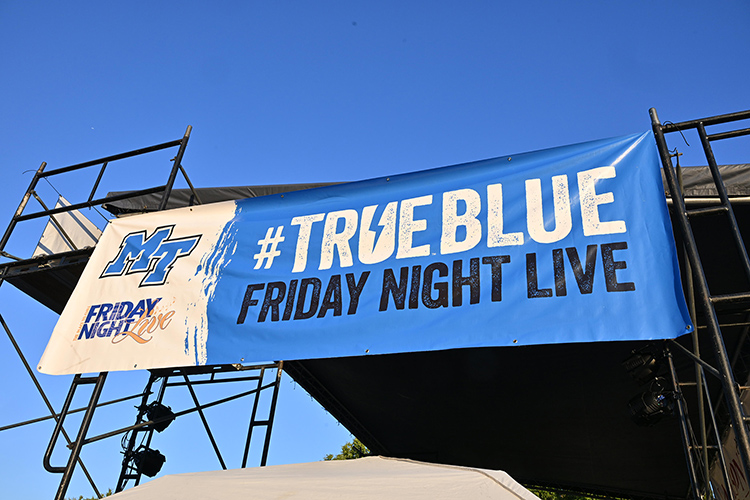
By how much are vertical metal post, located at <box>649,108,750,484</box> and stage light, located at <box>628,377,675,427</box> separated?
4.13 ft

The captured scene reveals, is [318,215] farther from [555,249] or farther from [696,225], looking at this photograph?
[696,225]

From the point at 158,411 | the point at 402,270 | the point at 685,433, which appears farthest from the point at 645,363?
the point at 158,411

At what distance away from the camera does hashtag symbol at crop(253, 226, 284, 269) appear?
178 inches

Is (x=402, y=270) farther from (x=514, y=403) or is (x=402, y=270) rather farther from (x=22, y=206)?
(x=22, y=206)

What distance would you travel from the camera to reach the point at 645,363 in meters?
4.55

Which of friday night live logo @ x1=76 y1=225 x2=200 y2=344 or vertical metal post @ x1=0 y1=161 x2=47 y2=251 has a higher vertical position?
vertical metal post @ x1=0 y1=161 x2=47 y2=251

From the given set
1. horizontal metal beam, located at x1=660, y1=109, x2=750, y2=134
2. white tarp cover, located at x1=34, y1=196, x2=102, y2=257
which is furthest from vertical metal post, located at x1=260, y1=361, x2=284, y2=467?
horizontal metal beam, located at x1=660, y1=109, x2=750, y2=134

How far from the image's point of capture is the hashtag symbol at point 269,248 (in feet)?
14.8

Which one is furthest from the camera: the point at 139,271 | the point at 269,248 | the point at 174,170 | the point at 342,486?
the point at 174,170

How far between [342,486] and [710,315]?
2377 mm

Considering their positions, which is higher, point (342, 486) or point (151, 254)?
point (151, 254)

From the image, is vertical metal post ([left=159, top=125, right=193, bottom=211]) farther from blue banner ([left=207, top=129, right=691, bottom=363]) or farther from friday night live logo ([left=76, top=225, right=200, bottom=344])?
blue banner ([left=207, top=129, right=691, bottom=363])

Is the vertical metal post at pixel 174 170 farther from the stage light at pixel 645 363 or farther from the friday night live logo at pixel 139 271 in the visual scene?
the stage light at pixel 645 363

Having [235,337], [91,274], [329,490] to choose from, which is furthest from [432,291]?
[91,274]
